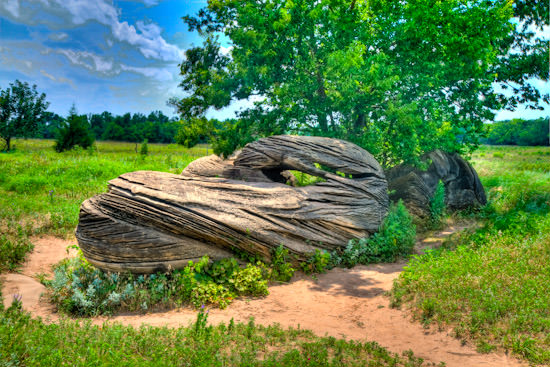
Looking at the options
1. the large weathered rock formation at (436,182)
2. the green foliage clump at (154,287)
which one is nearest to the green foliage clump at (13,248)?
the green foliage clump at (154,287)


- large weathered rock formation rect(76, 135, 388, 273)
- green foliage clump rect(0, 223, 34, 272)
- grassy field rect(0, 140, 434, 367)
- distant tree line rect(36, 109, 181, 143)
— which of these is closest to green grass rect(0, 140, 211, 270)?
green foliage clump rect(0, 223, 34, 272)

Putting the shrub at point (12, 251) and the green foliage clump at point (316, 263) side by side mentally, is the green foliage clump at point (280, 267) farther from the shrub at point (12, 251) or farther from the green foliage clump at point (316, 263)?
the shrub at point (12, 251)

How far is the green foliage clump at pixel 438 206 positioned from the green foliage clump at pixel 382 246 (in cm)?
304

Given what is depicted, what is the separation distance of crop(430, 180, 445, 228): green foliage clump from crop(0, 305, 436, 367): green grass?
9.06 m

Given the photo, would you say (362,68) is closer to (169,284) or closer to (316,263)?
(316,263)

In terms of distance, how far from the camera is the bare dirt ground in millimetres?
5812

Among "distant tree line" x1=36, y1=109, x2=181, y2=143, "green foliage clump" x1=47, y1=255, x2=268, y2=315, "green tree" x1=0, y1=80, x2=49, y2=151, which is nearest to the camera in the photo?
"green foliage clump" x1=47, y1=255, x2=268, y2=315

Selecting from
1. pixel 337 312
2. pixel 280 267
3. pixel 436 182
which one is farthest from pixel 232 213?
pixel 436 182

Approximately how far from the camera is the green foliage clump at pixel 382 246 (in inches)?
392

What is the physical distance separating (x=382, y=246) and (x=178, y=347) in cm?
679

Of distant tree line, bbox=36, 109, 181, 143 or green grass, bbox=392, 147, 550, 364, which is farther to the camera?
distant tree line, bbox=36, 109, 181, 143

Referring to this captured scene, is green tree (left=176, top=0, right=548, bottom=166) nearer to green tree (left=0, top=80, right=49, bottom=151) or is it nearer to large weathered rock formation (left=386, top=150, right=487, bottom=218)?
large weathered rock formation (left=386, top=150, right=487, bottom=218)

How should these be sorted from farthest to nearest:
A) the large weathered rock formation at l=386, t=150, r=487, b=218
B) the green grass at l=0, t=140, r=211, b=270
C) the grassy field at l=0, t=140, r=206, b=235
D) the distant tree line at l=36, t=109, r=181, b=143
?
the distant tree line at l=36, t=109, r=181, b=143
the large weathered rock formation at l=386, t=150, r=487, b=218
the grassy field at l=0, t=140, r=206, b=235
the green grass at l=0, t=140, r=211, b=270

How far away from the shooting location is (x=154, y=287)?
769 centimetres
